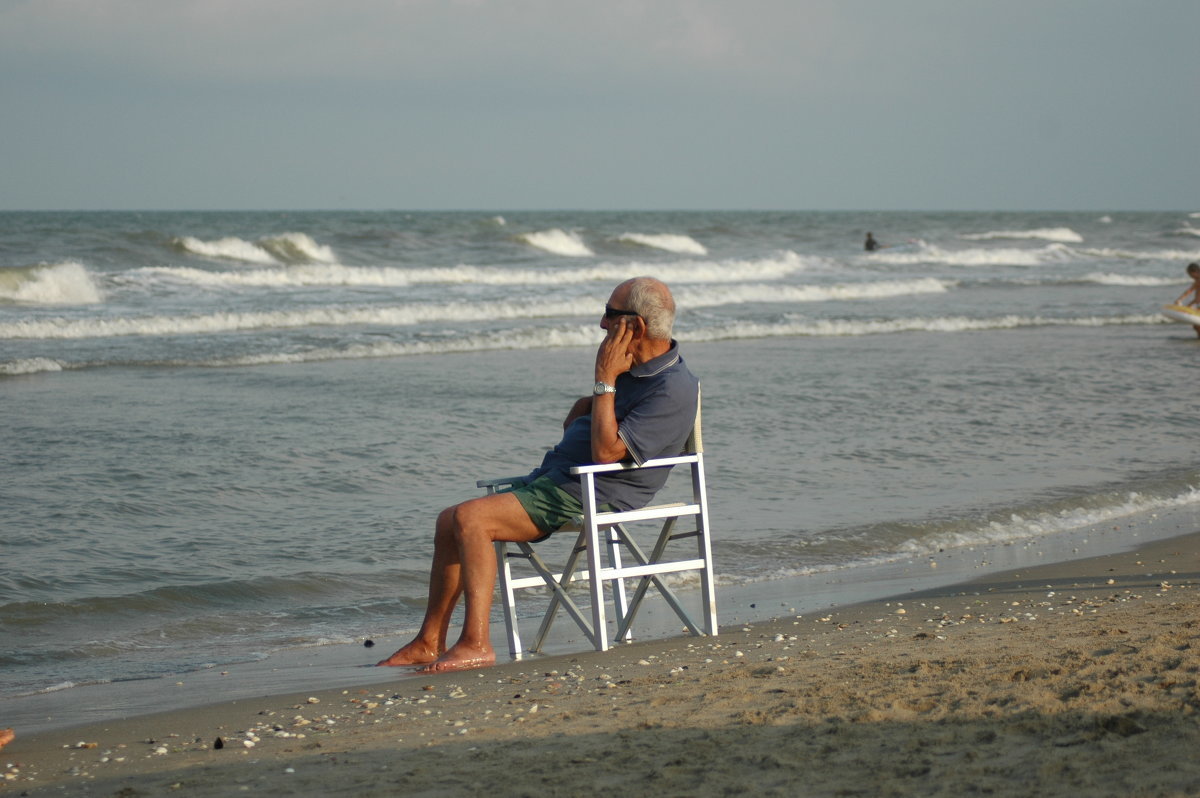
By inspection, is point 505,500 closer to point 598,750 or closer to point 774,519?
point 598,750

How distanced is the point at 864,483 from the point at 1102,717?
550 centimetres

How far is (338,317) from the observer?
68.7ft

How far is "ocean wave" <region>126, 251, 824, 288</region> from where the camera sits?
2816 centimetres

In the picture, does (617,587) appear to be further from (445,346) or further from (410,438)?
(445,346)

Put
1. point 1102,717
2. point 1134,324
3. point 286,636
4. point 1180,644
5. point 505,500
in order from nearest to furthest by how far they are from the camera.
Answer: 1. point 1102,717
2. point 1180,644
3. point 505,500
4. point 286,636
5. point 1134,324

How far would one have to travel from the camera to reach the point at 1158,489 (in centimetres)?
873

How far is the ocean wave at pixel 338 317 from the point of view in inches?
736

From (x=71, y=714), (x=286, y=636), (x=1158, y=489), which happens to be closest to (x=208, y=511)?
(x=286, y=636)

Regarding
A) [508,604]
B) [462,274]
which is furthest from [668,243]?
[508,604]

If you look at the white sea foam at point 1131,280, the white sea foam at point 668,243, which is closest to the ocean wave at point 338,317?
the white sea foam at point 1131,280

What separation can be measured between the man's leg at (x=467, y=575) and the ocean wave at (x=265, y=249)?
30881 millimetres

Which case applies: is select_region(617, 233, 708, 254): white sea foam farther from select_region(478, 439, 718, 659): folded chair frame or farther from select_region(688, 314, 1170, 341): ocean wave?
select_region(478, 439, 718, 659): folded chair frame

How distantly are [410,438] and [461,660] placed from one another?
5311 mm

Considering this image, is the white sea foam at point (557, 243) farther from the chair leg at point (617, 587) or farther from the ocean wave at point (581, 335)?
the chair leg at point (617, 587)
